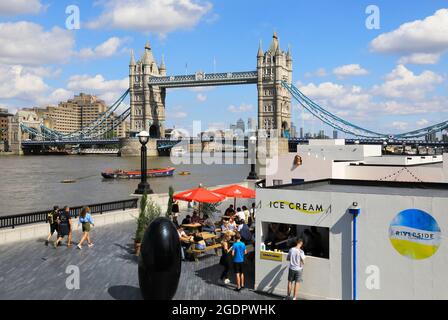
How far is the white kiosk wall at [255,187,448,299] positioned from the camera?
869cm

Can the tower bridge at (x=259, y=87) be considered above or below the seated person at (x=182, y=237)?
above

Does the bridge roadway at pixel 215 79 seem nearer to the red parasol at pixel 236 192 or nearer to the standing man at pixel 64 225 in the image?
the red parasol at pixel 236 192

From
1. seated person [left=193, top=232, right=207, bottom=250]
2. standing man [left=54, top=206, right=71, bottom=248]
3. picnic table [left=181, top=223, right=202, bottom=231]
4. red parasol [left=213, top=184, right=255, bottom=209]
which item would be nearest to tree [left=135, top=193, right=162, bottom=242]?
seated person [left=193, top=232, right=207, bottom=250]

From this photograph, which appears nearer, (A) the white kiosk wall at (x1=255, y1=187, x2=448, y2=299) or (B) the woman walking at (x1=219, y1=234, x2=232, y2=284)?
(A) the white kiosk wall at (x1=255, y1=187, x2=448, y2=299)

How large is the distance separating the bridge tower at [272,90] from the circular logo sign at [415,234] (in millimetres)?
120102

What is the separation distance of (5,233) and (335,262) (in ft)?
35.0

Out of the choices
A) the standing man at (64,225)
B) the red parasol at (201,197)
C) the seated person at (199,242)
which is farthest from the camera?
the red parasol at (201,197)

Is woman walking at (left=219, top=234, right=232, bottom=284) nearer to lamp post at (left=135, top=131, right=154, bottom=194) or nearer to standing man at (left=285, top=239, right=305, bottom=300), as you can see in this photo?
standing man at (left=285, top=239, right=305, bottom=300)

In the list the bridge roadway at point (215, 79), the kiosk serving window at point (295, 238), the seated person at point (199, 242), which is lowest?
the seated person at point (199, 242)

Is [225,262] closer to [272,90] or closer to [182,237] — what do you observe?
[182,237]

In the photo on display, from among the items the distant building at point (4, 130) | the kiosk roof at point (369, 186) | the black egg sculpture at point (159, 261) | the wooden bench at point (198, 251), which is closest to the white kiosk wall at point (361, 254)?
the kiosk roof at point (369, 186)

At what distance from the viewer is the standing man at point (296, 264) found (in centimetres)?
973

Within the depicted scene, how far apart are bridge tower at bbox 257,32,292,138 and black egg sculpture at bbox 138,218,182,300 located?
12051 centimetres

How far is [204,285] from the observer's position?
11164 millimetres
